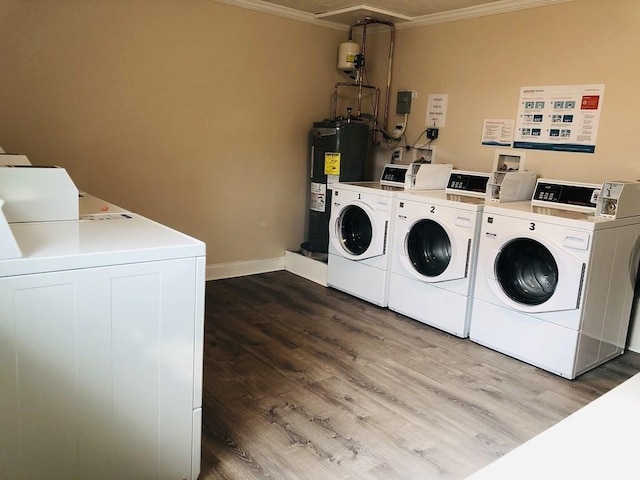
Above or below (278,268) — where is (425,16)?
above

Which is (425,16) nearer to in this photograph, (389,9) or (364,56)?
(389,9)

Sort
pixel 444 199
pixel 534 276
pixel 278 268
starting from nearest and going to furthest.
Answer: pixel 534 276, pixel 444 199, pixel 278 268

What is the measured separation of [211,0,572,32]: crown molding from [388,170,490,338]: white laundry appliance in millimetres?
1212

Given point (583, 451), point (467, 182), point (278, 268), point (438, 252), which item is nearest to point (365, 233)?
point (438, 252)

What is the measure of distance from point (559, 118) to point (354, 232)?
1.67 meters

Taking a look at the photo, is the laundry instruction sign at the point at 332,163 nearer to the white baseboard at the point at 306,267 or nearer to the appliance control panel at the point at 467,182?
the white baseboard at the point at 306,267

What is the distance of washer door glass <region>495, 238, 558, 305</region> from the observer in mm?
3041

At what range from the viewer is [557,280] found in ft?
9.43

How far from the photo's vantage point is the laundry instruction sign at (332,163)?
4434 millimetres

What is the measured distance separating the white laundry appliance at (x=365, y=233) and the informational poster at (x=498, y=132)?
0.35 m

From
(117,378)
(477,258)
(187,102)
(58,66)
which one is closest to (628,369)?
(477,258)

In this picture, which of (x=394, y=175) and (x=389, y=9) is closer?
(x=389, y=9)

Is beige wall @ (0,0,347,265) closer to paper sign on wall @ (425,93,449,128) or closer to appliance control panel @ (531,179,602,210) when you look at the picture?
paper sign on wall @ (425,93,449,128)

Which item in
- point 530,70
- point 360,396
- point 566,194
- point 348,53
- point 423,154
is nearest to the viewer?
point 360,396
